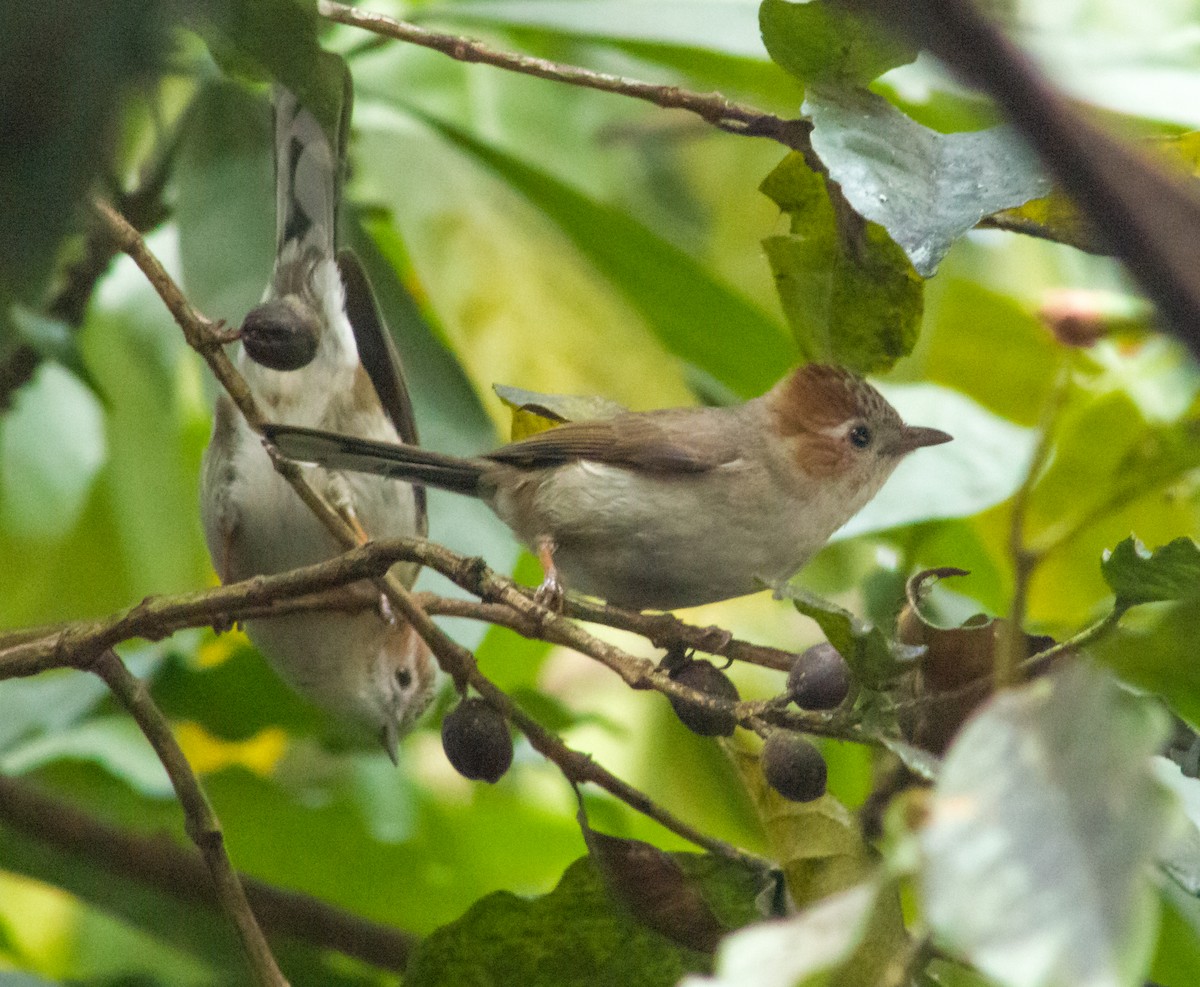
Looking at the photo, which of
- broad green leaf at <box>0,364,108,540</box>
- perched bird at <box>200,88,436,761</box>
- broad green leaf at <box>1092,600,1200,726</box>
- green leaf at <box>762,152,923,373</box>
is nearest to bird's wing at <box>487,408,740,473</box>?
perched bird at <box>200,88,436,761</box>

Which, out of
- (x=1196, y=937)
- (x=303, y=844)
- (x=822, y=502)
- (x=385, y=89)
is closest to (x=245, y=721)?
(x=303, y=844)

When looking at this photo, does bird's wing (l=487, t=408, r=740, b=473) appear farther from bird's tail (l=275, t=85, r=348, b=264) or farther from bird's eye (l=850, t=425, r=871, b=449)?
bird's tail (l=275, t=85, r=348, b=264)

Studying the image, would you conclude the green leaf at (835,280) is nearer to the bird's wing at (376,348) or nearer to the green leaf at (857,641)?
the green leaf at (857,641)

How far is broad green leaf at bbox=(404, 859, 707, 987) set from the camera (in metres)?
1.42

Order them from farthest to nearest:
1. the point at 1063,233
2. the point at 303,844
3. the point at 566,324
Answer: the point at 303,844, the point at 566,324, the point at 1063,233

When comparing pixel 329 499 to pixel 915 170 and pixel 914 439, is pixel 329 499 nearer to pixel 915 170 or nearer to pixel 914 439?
pixel 914 439

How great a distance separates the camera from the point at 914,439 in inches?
89.4

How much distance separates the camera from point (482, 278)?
2.54 metres

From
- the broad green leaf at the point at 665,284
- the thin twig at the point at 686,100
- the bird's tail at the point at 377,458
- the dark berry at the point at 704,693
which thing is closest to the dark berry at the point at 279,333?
the bird's tail at the point at 377,458

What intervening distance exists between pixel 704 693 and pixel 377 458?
80 centimetres

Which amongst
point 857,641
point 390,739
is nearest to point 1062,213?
point 857,641

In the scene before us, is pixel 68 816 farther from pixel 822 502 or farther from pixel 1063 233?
pixel 1063 233

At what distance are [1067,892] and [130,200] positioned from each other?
230 centimetres

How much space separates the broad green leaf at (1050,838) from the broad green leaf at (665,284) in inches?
75.1
